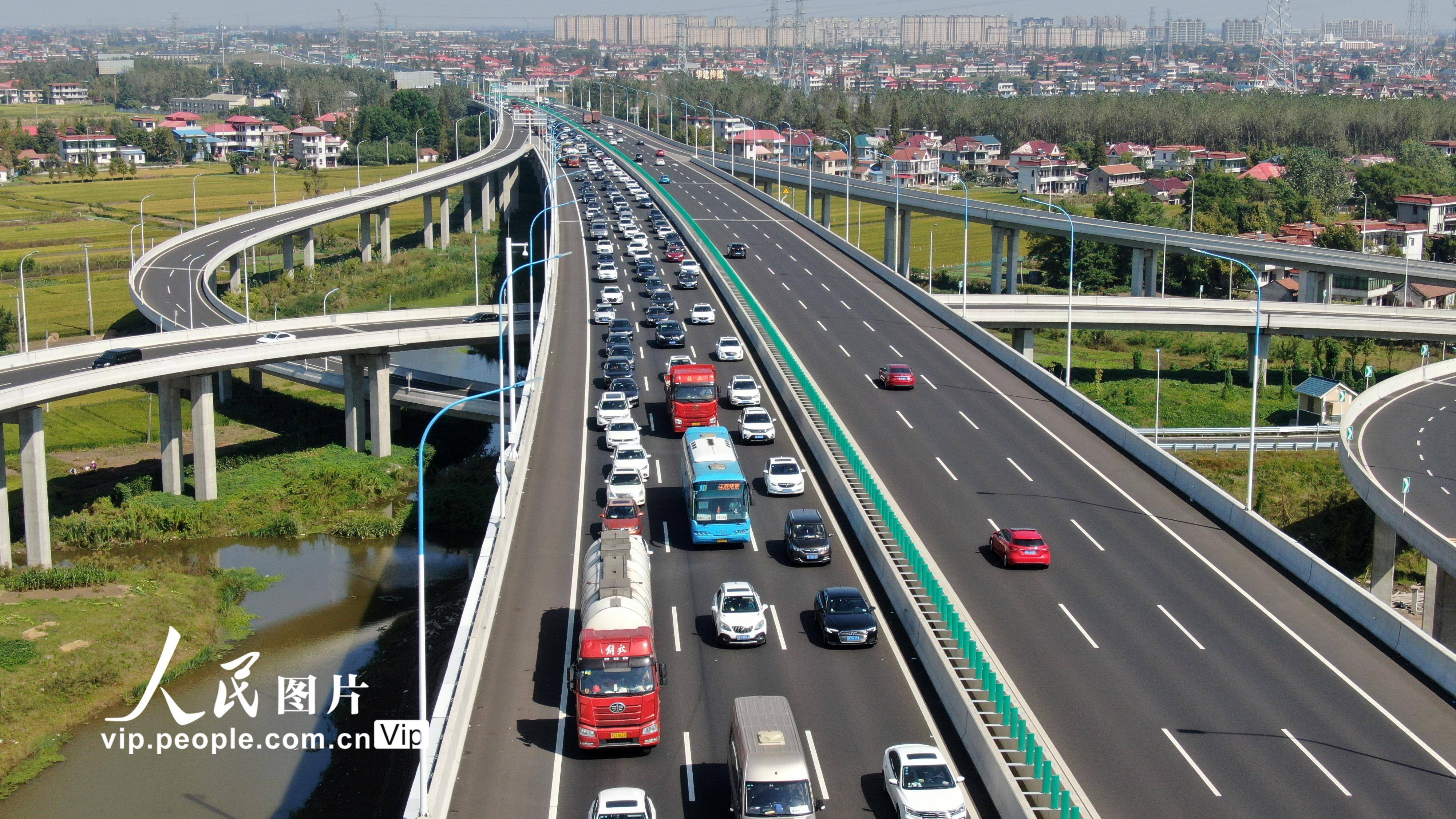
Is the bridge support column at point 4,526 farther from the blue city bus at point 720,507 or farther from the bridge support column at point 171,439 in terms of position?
the blue city bus at point 720,507

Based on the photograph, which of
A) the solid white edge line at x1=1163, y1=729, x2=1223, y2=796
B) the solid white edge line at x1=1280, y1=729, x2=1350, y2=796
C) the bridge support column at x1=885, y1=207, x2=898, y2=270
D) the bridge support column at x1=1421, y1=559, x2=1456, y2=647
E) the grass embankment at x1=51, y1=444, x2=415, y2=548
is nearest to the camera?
the solid white edge line at x1=1163, y1=729, x2=1223, y2=796

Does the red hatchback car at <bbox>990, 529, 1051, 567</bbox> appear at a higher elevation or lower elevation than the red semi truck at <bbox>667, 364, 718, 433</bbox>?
lower

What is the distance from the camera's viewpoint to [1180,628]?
31.0 meters

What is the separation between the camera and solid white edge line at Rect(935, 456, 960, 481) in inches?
1649

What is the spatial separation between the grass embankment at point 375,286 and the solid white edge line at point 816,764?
79127mm

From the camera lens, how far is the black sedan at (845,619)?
2948 cm

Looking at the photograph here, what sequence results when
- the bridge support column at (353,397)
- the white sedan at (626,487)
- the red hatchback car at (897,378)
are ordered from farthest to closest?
the bridge support column at (353,397), the red hatchback car at (897,378), the white sedan at (626,487)

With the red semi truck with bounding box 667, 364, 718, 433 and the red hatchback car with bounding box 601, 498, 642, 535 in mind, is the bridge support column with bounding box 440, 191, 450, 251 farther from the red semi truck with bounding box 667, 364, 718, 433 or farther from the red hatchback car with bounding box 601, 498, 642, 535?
the red hatchback car with bounding box 601, 498, 642, 535

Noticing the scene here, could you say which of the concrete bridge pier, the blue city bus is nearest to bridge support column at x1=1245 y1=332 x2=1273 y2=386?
the blue city bus

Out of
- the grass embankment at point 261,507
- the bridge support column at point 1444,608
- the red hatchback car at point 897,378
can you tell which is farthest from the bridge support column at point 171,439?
the bridge support column at point 1444,608

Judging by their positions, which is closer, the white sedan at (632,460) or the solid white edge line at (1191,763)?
the solid white edge line at (1191,763)

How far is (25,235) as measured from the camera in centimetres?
13162

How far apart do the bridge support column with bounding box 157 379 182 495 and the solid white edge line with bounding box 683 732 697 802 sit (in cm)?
4027

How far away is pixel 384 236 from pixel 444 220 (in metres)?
16.0
